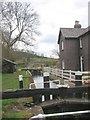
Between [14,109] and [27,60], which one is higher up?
[27,60]

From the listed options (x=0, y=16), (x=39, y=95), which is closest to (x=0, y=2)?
(x=0, y=16)

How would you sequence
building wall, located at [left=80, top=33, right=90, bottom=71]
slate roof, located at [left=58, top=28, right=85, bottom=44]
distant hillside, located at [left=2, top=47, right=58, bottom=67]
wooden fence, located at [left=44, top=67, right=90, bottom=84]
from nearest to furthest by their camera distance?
wooden fence, located at [left=44, top=67, right=90, bottom=84] < building wall, located at [left=80, top=33, right=90, bottom=71] < slate roof, located at [left=58, top=28, right=85, bottom=44] < distant hillside, located at [left=2, top=47, right=58, bottom=67]

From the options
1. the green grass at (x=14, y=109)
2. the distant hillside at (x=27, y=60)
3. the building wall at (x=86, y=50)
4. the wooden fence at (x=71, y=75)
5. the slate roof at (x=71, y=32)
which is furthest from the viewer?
the distant hillside at (x=27, y=60)

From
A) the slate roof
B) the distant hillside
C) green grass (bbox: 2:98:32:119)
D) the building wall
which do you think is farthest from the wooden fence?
the distant hillside

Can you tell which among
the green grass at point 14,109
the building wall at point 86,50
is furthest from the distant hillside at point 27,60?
the green grass at point 14,109

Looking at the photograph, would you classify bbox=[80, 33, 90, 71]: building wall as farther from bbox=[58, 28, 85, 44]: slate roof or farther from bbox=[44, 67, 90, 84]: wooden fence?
bbox=[44, 67, 90, 84]: wooden fence

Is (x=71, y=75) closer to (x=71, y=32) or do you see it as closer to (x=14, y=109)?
(x=14, y=109)

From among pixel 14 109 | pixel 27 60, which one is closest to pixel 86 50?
pixel 14 109

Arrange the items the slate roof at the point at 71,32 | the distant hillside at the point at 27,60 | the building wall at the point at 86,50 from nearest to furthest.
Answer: the building wall at the point at 86,50 → the slate roof at the point at 71,32 → the distant hillside at the point at 27,60

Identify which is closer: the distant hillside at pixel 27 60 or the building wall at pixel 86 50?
the building wall at pixel 86 50

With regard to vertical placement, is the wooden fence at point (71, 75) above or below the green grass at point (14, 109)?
above

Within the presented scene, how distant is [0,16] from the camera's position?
38.0 meters

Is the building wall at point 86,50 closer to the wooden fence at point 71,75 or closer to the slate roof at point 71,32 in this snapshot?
the slate roof at point 71,32

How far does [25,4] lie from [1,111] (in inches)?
1539
